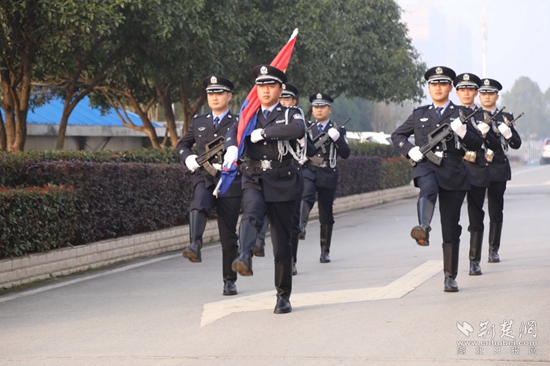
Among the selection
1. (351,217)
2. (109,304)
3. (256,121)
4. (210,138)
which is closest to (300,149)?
(256,121)

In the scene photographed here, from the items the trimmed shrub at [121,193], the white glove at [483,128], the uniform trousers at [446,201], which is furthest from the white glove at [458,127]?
the trimmed shrub at [121,193]

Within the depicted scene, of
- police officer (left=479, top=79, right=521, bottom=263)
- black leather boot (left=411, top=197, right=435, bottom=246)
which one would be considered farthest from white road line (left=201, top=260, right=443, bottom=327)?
police officer (left=479, top=79, right=521, bottom=263)

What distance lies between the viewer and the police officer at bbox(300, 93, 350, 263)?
11.5 metres

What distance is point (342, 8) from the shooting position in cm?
3403

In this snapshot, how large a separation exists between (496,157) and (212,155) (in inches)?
147

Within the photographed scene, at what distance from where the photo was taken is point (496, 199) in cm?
1106

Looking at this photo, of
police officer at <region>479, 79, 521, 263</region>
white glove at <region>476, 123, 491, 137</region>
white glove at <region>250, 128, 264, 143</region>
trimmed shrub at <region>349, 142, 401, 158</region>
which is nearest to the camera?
white glove at <region>250, 128, 264, 143</region>

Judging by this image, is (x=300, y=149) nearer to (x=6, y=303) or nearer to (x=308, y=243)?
(x=6, y=303)

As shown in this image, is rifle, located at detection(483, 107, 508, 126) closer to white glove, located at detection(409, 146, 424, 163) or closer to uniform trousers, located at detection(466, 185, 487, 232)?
uniform trousers, located at detection(466, 185, 487, 232)

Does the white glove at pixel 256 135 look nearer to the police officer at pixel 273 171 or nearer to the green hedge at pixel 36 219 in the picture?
the police officer at pixel 273 171

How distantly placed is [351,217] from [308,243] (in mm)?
5561

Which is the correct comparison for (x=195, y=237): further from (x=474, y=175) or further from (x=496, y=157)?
(x=496, y=157)

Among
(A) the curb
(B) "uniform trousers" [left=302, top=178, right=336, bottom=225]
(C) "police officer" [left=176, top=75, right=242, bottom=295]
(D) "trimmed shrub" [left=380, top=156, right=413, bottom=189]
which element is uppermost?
(C) "police officer" [left=176, top=75, right=242, bottom=295]

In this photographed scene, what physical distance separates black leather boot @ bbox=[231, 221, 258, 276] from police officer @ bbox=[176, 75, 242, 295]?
3.60 ft
